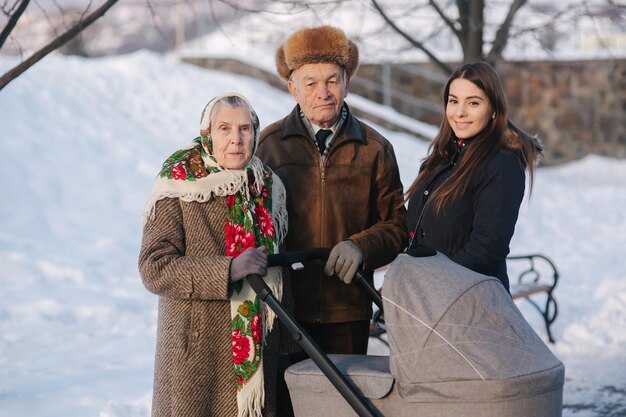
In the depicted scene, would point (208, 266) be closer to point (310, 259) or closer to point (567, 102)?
point (310, 259)

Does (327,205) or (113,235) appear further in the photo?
(113,235)

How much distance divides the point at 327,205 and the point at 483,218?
0.83 meters

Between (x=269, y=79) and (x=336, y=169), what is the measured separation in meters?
11.3

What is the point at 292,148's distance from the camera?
4426 millimetres

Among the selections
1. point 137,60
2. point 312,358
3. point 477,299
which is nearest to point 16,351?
point 312,358

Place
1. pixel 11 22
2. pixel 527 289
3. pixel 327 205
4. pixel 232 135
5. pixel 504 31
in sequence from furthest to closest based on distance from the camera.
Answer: pixel 504 31 → pixel 527 289 → pixel 11 22 → pixel 327 205 → pixel 232 135

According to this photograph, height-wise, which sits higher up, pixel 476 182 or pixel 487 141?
pixel 487 141

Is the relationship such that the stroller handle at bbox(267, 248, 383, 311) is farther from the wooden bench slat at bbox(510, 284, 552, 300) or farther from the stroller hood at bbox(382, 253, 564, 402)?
the wooden bench slat at bbox(510, 284, 552, 300)

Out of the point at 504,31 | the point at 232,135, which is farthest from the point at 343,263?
the point at 504,31

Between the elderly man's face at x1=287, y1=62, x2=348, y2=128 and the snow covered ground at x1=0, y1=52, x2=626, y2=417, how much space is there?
220cm

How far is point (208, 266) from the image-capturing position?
12.0 feet

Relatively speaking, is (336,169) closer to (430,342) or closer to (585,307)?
(430,342)

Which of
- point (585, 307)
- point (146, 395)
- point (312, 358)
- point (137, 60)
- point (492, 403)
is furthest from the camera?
point (137, 60)

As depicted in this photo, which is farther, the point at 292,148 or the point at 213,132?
the point at 292,148
